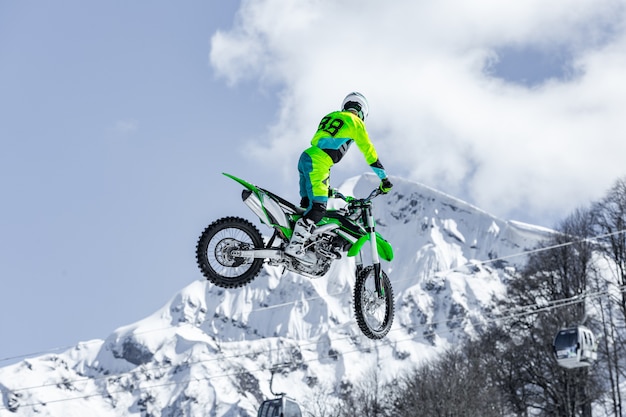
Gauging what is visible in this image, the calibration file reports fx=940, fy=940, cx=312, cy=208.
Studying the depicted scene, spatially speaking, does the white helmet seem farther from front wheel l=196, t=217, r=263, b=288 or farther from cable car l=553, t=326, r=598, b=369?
cable car l=553, t=326, r=598, b=369

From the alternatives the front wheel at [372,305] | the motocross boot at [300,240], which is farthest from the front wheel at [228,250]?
the front wheel at [372,305]

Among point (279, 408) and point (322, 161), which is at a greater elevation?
point (279, 408)

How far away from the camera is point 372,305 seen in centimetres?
1170

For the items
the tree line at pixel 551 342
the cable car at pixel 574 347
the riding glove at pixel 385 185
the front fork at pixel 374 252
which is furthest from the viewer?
the tree line at pixel 551 342

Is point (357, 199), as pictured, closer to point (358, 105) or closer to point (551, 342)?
point (358, 105)

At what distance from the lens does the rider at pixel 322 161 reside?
11.2 meters

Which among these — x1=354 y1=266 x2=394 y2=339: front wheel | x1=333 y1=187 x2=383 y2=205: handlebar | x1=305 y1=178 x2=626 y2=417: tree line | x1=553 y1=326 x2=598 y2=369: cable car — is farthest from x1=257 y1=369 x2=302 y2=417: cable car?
x1=333 y1=187 x2=383 y2=205: handlebar

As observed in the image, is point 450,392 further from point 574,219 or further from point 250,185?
point 250,185

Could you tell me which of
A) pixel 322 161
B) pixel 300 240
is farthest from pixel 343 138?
pixel 300 240

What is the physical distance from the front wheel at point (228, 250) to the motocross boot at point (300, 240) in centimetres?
51

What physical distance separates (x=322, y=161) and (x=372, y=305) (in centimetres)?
194

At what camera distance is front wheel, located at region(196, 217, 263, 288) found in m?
11.5

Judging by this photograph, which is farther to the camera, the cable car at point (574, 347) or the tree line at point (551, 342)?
the tree line at point (551, 342)

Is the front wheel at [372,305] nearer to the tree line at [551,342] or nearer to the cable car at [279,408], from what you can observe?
the cable car at [279,408]
